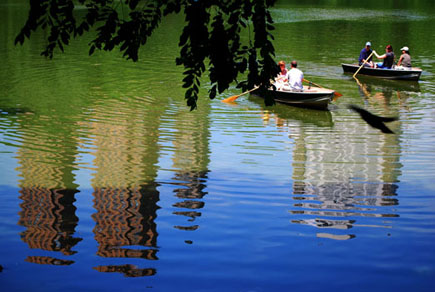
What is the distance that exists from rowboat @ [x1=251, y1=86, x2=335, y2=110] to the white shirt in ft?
0.88

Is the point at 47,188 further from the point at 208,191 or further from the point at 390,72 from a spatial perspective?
the point at 390,72

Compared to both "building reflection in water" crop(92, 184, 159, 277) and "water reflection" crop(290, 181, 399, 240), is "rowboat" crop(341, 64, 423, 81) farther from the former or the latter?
"building reflection in water" crop(92, 184, 159, 277)

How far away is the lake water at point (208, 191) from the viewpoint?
308 inches

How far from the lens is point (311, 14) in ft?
202

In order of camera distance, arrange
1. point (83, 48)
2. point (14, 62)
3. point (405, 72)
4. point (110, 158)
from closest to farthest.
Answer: point (110, 158), point (405, 72), point (14, 62), point (83, 48)

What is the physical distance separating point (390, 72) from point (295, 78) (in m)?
7.13

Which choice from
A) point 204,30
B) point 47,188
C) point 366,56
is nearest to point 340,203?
point 47,188

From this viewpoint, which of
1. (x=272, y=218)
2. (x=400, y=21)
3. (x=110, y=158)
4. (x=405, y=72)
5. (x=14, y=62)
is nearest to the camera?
(x=272, y=218)

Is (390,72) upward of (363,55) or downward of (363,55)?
downward

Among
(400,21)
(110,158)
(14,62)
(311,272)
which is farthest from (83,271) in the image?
(400,21)

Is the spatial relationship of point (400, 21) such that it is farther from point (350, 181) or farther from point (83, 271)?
point (83, 271)

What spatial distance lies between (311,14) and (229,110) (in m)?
45.1

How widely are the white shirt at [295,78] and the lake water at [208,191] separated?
0.91 m

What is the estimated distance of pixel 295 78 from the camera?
19.8 metres
